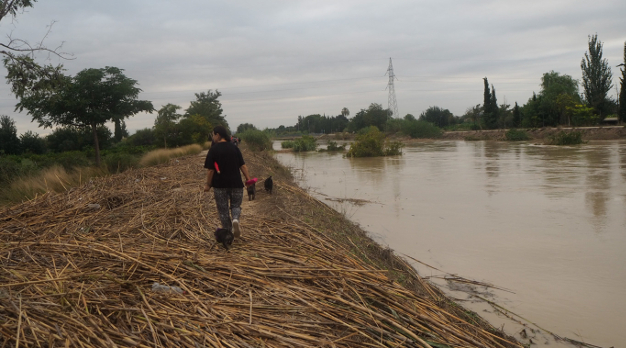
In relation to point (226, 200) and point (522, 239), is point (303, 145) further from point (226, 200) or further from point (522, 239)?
point (226, 200)

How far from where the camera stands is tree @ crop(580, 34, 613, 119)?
169ft

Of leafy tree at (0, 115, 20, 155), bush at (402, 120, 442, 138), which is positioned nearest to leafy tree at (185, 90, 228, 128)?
leafy tree at (0, 115, 20, 155)

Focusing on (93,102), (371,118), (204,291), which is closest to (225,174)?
(204,291)

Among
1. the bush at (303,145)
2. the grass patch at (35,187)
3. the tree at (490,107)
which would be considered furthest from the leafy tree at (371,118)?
the grass patch at (35,187)

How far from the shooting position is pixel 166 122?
34.6m

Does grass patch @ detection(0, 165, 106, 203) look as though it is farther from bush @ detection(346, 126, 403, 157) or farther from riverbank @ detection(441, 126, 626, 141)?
riverbank @ detection(441, 126, 626, 141)

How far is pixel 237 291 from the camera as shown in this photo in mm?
3529

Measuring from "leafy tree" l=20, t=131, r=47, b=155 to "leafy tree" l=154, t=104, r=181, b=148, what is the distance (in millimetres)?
12570

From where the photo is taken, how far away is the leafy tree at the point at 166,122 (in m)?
34.3

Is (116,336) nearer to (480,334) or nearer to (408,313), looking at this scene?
(408,313)

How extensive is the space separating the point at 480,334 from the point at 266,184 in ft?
21.7

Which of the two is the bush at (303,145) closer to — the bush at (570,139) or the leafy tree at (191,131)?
the leafy tree at (191,131)

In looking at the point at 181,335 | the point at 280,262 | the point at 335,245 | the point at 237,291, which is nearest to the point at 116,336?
the point at 181,335

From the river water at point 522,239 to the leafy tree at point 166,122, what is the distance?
72.5ft
